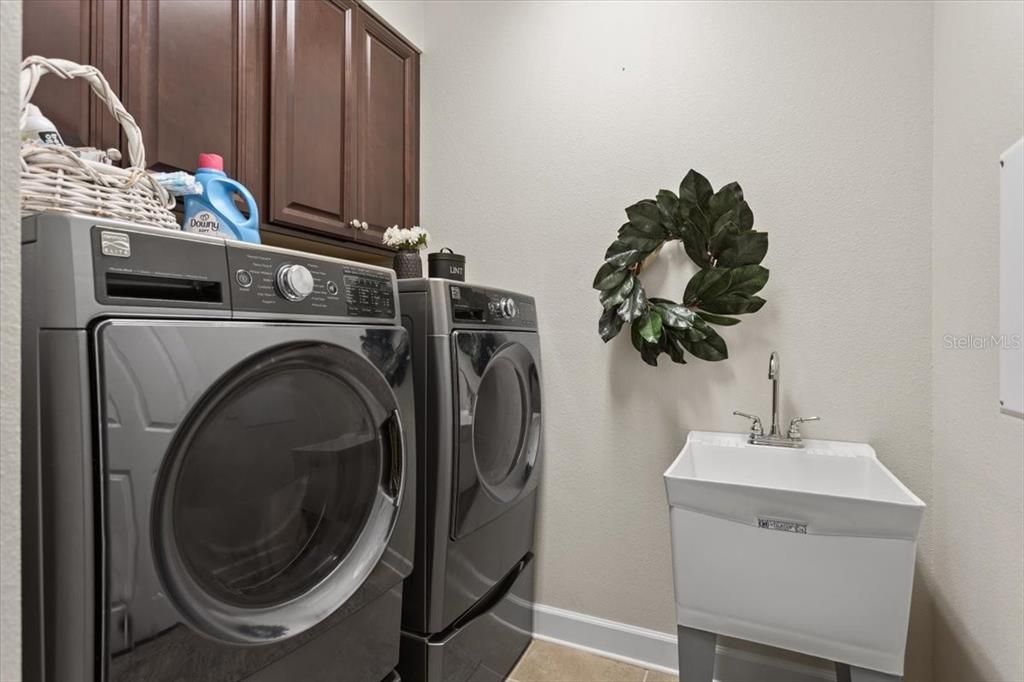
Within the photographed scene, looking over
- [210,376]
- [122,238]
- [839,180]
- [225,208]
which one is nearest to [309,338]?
[210,376]

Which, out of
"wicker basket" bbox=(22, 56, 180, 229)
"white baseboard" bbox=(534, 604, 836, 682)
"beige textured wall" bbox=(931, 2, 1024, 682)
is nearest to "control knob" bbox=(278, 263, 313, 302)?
"wicker basket" bbox=(22, 56, 180, 229)

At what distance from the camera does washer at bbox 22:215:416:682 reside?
2.23ft

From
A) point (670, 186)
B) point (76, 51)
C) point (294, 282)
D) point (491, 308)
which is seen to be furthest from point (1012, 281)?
point (76, 51)

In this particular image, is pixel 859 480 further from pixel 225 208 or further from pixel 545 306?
pixel 225 208

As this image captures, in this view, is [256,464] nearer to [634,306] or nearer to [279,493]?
[279,493]

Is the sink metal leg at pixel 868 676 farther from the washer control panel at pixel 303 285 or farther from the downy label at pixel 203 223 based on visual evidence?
the downy label at pixel 203 223

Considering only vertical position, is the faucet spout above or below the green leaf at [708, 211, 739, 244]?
below

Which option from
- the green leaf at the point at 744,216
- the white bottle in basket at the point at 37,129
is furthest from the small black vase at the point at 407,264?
the green leaf at the point at 744,216

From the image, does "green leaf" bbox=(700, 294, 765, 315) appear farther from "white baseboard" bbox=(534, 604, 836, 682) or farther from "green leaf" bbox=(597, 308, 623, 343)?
"white baseboard" bbox=(534, 604, 836, 682)

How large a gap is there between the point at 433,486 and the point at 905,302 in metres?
1.49

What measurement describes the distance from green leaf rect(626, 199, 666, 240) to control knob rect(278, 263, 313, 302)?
1.15m

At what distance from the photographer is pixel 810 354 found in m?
1.65

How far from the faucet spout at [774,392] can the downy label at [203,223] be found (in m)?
1.54

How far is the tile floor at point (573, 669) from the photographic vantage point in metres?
1.76
